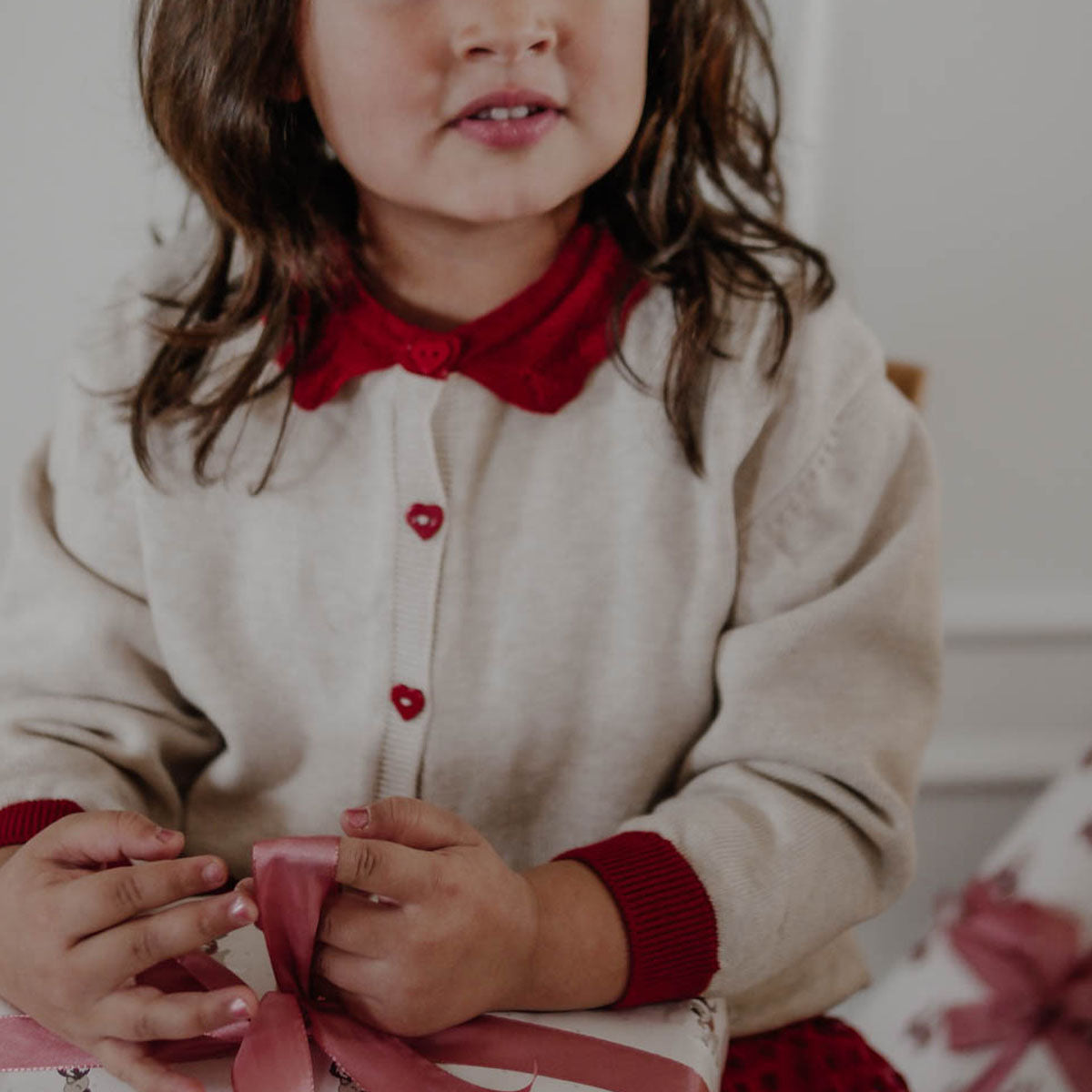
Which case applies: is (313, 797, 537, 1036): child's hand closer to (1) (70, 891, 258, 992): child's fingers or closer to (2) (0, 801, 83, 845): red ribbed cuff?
(1) (70, 891, 258, 992): child's fingers

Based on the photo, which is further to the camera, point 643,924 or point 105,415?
point 105,415

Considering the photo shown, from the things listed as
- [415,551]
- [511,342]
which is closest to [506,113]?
[511,342]

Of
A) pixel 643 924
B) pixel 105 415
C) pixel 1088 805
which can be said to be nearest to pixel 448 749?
pixel 643 924

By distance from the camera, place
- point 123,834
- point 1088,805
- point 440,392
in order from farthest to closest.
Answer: point 1088,805, point 440,392, point 123,834

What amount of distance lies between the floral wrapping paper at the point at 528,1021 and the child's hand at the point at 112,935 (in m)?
0.02

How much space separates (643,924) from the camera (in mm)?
632

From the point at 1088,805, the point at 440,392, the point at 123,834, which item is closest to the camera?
the point at 123,834

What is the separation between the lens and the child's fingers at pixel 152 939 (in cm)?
56

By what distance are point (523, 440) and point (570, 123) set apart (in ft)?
0.58

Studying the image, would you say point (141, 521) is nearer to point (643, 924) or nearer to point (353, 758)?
point (353, 758)

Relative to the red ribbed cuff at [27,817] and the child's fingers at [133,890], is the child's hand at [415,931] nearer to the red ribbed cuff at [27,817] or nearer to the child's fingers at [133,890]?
the child's fingers at [133,890]

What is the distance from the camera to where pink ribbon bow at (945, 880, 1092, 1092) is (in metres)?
0.86

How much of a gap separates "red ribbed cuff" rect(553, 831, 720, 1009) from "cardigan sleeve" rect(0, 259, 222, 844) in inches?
10.6

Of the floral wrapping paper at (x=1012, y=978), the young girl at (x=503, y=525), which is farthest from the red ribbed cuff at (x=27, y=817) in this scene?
the floral wrapping paper at (x=1012, y=978)
